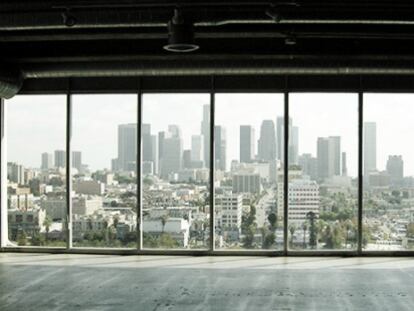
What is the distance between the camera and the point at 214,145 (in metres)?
11.7

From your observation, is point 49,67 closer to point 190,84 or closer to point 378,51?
point 190,84

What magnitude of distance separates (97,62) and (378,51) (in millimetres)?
4167

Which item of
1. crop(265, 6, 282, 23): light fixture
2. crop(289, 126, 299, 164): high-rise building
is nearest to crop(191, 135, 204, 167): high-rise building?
crop(289, 126, 299, 164): high-rise building

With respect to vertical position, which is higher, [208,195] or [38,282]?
[208,195]

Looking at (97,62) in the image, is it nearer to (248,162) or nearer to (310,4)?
(248,162)

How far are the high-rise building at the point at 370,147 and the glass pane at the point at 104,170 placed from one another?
4006mm

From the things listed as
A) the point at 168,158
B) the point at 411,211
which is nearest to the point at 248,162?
the point at 168,158

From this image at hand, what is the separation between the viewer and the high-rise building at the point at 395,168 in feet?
38.2

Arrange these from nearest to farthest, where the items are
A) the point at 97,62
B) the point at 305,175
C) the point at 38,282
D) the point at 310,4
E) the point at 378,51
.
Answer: the point at 310,4, the point at 38,282, the point at 378,51, the point at 97,62, the point at 305,175

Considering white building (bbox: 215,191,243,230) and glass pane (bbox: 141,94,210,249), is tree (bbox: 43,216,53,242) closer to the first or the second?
glass pane (bbox: 141,94,210,249)

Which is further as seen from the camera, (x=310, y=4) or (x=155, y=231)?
(x=155, y=231)

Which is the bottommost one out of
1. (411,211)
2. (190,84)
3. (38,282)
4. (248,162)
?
(38,282)

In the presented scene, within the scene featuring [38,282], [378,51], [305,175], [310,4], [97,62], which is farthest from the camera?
[305,175]

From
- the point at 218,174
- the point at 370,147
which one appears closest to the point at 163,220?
the point at 218,174
